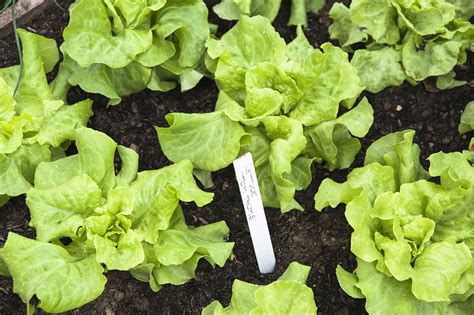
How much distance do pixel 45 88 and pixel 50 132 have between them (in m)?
0.19

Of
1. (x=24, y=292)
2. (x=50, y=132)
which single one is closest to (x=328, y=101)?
(x=50, y=132)

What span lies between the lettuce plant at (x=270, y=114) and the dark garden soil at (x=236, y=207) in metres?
0.17

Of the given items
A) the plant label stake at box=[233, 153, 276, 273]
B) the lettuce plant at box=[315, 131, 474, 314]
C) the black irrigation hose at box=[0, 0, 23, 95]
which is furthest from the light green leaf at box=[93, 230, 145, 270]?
the black irrigation hose at box=[0, 0, 23, 95]

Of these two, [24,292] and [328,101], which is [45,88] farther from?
[328,101]

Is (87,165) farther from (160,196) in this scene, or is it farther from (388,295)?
(388,295)

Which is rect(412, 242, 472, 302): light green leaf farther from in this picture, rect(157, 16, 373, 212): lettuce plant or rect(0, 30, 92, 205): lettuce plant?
rect(0, 30, 92, 205): lettuce plant

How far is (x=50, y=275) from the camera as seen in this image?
2162 mm

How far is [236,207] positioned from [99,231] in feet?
1.91

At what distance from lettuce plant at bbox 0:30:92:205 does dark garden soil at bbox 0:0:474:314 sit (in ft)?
0.69

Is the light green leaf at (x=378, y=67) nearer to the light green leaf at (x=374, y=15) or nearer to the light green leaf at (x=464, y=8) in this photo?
the light green leaf at (x=374, y=15)

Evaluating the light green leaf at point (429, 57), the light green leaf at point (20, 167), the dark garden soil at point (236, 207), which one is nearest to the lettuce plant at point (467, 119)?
the dark garden soil at point (236, 207)

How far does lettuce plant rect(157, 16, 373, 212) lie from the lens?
2408mm

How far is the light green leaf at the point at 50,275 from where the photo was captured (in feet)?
7.01

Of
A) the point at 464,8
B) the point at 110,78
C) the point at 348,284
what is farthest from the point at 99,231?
the point at 464,8
